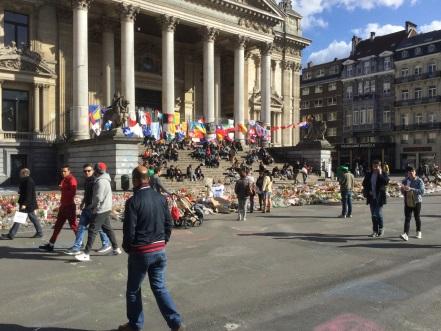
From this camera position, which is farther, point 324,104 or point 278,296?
point 324,104

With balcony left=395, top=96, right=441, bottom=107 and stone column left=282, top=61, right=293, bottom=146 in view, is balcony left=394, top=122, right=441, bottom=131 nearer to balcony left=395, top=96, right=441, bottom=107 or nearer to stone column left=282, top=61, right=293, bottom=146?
balcony left=395, top=96, right=441, bottom=107

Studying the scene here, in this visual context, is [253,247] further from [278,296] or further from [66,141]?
[66,141]

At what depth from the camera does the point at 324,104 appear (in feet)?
242

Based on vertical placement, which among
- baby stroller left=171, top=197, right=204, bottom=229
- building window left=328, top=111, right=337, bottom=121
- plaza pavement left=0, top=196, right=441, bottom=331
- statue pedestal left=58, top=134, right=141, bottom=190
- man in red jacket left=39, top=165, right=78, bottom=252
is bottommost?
plaza pavement left=0, top=196, right=441, bottom=331

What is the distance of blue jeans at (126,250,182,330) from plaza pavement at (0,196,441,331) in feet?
1.58

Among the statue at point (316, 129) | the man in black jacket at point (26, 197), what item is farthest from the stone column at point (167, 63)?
the man in black jacket at point (26, 197)

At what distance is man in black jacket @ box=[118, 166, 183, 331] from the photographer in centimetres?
473

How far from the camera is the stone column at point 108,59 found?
33.4m

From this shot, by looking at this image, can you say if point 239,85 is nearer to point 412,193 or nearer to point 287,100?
point 287,100

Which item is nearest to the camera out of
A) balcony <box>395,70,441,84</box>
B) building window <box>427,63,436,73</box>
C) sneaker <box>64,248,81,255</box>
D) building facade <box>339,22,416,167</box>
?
sneaker <box>64,248,81,255</box>

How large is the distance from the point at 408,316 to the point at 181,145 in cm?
2852

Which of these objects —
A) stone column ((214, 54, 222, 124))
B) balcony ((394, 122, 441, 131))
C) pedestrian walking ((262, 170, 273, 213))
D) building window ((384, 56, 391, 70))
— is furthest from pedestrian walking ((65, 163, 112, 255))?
building window ((384, 56, 391, 70))

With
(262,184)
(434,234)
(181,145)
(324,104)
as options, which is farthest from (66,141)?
(324,104)

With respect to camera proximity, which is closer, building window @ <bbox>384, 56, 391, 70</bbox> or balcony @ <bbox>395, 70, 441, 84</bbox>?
balcony @ <bbox>395, 70, 441, 84</bbox>
